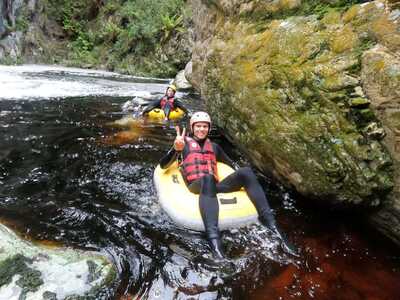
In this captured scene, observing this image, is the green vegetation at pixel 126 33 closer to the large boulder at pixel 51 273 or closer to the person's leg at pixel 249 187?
the person's leg at pixel 249 187

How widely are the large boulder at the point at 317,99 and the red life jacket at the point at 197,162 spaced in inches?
25.0

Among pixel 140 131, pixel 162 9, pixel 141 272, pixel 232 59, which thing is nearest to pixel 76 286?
pixel 141 272

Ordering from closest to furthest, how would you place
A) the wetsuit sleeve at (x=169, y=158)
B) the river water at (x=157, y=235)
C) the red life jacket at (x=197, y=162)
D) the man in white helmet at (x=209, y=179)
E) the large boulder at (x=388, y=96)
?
the river water at (x=157, y=235)
the large boulder at (x=388, y=96)
the man in white helmet at (x=209, y=179)
the red life jacket at (x=197, y=162)
the wetsuit sleeve at (x=169, y=158)

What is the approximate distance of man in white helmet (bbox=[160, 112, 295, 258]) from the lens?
3.65 metres

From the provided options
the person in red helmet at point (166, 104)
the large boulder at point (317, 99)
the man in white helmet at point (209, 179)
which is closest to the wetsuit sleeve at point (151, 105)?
the person in red helmet at point (166, 104)

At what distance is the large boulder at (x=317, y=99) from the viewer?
11.4 feet

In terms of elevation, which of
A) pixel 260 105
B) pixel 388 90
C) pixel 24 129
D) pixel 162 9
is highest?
pixel 162 9

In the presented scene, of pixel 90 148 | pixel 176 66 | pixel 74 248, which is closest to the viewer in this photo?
pixel 74 248

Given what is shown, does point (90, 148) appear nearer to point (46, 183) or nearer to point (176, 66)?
point (46, 183)

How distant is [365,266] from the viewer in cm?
336

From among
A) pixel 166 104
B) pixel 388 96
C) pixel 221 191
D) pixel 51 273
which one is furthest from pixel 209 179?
pixel 166 104

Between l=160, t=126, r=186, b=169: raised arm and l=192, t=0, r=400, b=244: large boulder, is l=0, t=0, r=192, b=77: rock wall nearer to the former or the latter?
l=192, t=0, r=400, b=244: large boulder

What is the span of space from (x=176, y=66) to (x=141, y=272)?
15.6 meters

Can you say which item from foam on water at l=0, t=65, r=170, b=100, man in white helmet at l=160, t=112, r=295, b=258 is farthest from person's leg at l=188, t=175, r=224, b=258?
foam on water at l=0, t=65, r=170, b=100
